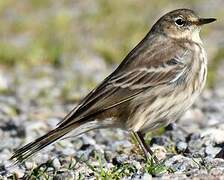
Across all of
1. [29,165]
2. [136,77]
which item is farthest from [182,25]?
[29,165]

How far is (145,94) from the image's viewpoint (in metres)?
8.66

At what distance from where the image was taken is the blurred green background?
1470 centimetres

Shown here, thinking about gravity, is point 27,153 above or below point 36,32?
below

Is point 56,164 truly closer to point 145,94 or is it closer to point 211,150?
point 145,94

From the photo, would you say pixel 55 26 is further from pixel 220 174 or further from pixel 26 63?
pixel 220 174

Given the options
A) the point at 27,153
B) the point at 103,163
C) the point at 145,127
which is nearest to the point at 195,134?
the point at 145,127

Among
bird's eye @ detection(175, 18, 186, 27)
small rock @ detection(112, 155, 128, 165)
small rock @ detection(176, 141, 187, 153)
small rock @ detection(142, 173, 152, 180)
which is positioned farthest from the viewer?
bird's eye @ detection(175, 18, 186, 27)

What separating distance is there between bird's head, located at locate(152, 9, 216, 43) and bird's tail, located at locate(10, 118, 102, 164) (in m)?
1.42

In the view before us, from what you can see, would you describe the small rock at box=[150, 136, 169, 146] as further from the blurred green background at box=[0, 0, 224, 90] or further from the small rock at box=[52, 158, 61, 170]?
the blurred green background at box=[0, 0, 224, 90]

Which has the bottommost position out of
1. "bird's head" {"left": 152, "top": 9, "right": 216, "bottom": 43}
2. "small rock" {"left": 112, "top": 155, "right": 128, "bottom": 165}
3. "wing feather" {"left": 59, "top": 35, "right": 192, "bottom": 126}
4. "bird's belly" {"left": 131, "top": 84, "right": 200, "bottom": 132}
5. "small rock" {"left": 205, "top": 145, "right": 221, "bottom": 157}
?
"small rock" {"left": 205, "top": 145, "right": 221, "bottom": 157}

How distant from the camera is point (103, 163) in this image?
8250 mm

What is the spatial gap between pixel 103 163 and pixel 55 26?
8.57 meters

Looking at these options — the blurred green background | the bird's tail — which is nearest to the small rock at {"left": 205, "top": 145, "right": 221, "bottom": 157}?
the bird's tail

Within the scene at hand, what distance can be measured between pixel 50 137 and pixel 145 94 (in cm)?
111
